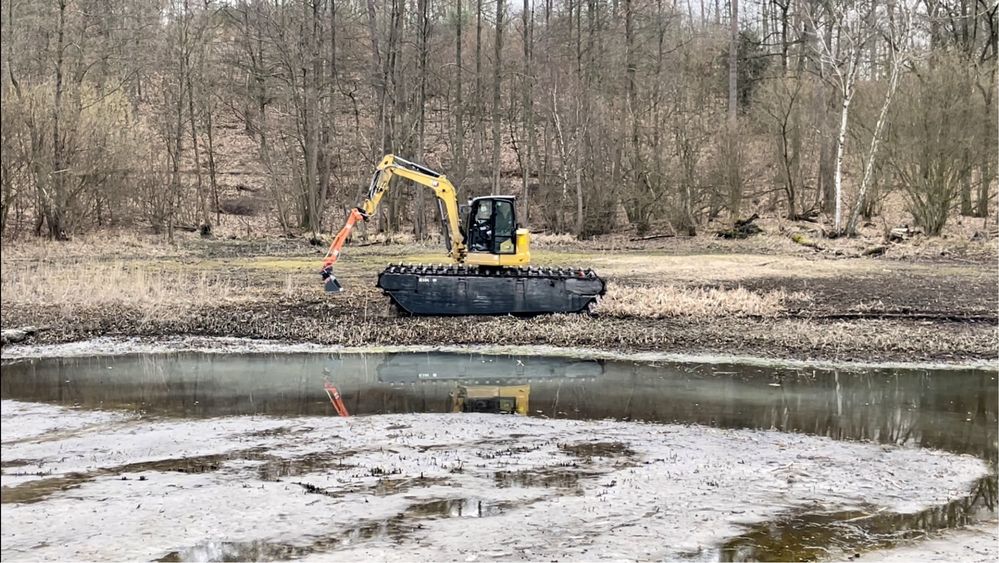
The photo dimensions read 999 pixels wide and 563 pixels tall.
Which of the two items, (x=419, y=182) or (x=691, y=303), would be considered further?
(x=419, y=182)

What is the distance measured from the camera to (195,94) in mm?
42031

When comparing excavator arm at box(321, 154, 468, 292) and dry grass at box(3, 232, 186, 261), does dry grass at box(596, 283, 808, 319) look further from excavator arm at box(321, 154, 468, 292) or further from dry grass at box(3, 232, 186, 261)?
dry grass at box(3, 232, 186, 261)

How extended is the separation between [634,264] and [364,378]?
51.0 feet

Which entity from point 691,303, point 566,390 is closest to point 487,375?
point 566,390

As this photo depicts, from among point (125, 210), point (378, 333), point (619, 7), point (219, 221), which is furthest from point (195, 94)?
point (378, 333)

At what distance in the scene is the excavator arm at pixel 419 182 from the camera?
18.7 metres

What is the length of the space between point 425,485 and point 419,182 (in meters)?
12.0

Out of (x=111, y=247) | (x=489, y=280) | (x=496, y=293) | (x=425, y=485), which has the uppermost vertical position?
(x=111, y=247)

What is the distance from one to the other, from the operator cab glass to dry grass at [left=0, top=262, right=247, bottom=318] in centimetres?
543

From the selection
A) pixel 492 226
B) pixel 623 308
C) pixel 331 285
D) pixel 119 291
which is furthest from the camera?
pixel 331 285

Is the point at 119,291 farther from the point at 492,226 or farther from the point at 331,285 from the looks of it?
the point at 492,226

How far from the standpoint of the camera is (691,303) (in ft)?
60.0

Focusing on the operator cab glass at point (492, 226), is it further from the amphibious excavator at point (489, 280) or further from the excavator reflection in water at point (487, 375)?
the excavator reflection in water at point (487, 375)

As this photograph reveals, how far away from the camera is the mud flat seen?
6449 mm
